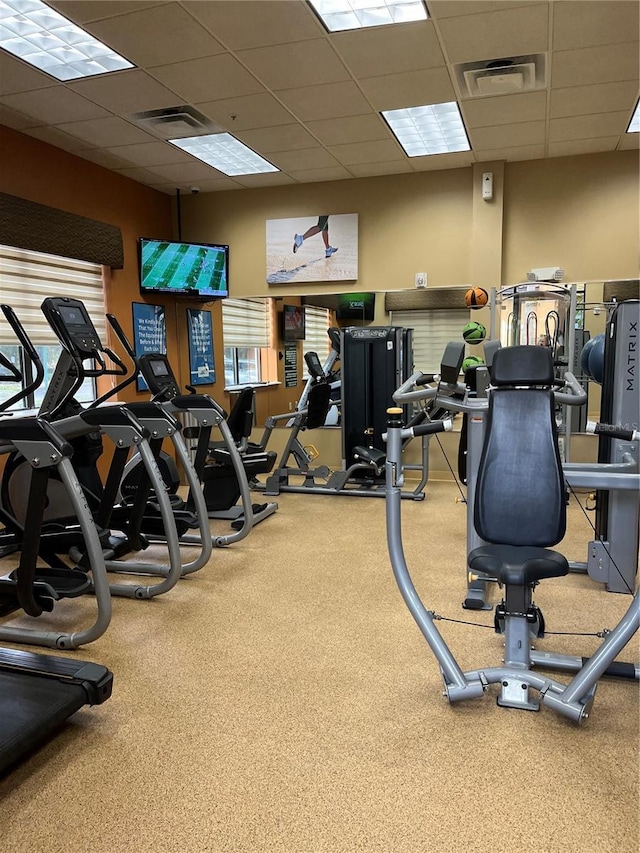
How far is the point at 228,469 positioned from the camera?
464cm

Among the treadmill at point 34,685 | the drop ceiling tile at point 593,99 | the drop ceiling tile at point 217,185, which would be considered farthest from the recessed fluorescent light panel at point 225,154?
the treadmill at point 34,685

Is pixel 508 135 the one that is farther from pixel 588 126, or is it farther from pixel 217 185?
pixel 217 185

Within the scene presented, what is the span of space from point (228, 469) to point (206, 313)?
8.84 feet

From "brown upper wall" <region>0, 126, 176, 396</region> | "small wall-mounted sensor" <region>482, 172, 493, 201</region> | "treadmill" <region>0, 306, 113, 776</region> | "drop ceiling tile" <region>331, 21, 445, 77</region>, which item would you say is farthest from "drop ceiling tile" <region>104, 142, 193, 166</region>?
"treadmill" <region>0, 306, 113, 776</region>

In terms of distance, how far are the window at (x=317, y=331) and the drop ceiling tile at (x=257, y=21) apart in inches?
124

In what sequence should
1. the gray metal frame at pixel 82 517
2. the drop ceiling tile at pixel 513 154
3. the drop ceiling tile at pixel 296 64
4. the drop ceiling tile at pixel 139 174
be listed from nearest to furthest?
the gray metal frame at pixel 82 517 → the drop ceiling tile at pixel 296 64 → the drop ceiling tile at pixel 513 154 → the drop ceiling tile at pixel 139 174

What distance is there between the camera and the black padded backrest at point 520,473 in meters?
2.35

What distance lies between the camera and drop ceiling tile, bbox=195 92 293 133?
4.19 meters

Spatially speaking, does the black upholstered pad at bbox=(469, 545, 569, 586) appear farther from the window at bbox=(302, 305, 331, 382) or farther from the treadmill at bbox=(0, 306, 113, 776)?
the window at bbox=(302, 305, 331, 382)

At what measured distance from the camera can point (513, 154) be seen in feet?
17.9

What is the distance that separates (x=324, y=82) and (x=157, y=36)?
43.4 inches

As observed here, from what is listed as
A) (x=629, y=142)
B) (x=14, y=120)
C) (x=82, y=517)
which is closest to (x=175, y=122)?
(x=14, y=120)

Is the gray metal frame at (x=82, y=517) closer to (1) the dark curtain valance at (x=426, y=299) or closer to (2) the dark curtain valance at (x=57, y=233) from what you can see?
(2) the dark curtain valance at (x=57, y=233)

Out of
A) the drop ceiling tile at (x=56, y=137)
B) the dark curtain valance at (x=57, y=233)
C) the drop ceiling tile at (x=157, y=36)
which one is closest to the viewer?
the drop ceiling tile at (x=157, y=36)
